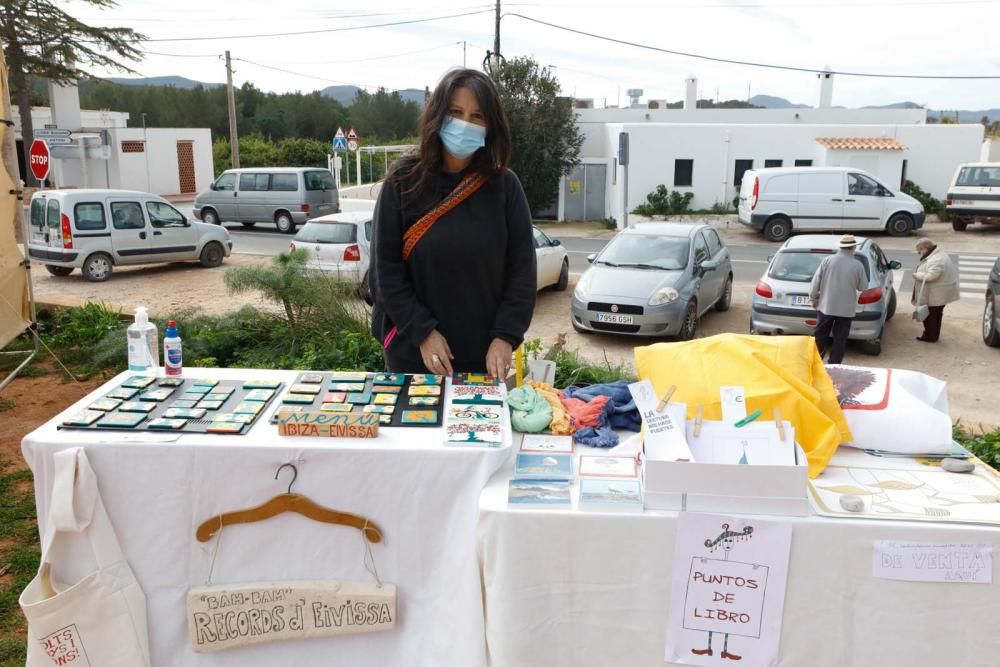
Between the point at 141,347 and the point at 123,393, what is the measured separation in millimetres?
333

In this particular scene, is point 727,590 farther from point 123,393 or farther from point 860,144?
point 860,144

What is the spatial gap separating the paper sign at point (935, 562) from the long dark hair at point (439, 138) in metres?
1.86

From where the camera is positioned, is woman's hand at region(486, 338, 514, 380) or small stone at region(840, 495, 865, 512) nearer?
small stone at region(840, 495, 865, 512)

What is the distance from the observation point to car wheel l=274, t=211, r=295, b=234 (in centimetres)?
2333

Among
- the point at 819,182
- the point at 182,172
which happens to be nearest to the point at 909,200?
the point at 819,182

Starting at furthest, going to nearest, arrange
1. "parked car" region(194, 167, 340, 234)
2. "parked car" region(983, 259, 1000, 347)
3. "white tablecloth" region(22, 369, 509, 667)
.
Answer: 1. "parked car" region(194, 167, 340, 234)
2. "parked car" region(983, 259, 1000, 347)
3. "white tablecloth" region(22, 369, 509, 667)

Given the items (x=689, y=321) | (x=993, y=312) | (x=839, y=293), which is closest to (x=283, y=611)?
(x=839, y=293)

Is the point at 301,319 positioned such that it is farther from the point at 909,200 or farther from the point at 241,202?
the point at 909,200

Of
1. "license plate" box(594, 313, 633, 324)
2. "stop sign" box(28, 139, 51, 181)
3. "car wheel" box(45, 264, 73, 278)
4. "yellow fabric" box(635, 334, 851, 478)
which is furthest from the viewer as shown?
"stop sign" box(28, 139, 51, 181)

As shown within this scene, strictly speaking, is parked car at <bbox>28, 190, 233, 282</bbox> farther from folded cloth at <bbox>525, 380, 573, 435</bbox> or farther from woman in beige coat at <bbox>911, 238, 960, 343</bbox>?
folded cloth at <bbox>525, 380, 573, 435</bbox>

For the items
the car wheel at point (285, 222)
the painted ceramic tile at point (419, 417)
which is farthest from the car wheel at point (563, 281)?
the painted ceramic tile at point (419, 417)

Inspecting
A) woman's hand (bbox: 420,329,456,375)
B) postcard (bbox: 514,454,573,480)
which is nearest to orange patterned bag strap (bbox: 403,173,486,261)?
woman's hand (bbox: 420,329,456,375)

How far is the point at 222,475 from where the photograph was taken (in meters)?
2.71

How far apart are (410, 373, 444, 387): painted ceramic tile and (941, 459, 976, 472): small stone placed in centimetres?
188
